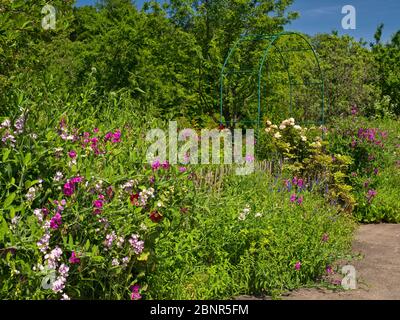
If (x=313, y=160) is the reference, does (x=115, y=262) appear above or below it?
below

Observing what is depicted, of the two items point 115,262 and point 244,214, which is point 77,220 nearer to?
point 115,262

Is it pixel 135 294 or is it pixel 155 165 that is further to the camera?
pixel 155 165

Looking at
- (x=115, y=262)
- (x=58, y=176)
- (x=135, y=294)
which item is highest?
(x=58, y=176)

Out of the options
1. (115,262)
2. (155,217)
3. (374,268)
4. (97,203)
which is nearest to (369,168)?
(374,268)

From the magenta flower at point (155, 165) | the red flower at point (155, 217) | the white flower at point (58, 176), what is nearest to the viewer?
the white flower at point (58, 176)

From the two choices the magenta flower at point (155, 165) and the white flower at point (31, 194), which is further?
the magenta flower at point (155, 165)

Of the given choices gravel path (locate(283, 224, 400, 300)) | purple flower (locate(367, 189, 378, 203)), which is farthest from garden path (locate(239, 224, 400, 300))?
purple flower (locate(367, 189, 378, 203))

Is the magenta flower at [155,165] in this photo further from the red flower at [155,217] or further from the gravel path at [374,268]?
the gravel path at [374,268]

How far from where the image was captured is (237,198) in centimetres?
550

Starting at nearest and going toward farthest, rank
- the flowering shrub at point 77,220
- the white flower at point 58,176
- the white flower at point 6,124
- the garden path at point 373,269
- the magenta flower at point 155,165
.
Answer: the flowering shrub at point 77,220
the white flower at point 58,176
the white flower at point 6,124
the magenta flower at point 155,165
the garden path at point 373,269

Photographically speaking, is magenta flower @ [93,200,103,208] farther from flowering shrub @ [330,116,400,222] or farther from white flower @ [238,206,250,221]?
flowering shrub @ [330,116,400,222]

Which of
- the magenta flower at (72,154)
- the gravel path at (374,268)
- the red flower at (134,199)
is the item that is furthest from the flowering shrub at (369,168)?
the magenta flower at (72,154)

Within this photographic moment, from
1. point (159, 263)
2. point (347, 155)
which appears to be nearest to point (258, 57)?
point (347, 155)

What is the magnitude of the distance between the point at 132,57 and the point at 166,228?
23.7ft
